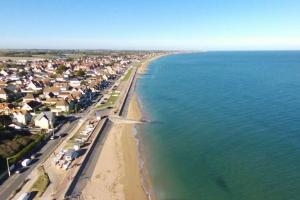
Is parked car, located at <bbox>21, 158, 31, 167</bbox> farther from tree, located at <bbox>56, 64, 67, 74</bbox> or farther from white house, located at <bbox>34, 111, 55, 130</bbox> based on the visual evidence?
tree, located at <bbox>56, 64, 67, 74</bbox>

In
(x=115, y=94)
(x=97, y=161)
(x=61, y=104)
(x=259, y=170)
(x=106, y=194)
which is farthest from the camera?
(x=115, y=94)

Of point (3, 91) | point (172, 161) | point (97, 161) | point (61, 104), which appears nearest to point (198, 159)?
point (172, 161)

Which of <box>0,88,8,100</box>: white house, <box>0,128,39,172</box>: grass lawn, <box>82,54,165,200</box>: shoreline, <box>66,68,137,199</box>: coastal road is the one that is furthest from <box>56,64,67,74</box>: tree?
<box>82,54,165,200</box>: shoreline

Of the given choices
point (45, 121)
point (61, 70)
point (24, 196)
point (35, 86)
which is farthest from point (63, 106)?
point (61, 70)

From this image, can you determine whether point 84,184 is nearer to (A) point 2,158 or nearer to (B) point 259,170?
(A) point 2,158

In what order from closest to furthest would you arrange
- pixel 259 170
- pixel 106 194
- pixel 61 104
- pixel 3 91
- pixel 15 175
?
pixel 106 194, pixel 15 175, pixel 259 170, pixel 61 104, pixel 3 91

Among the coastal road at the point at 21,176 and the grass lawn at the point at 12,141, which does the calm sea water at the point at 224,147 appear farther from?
the grass lawn at the point at 12,141
